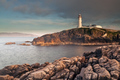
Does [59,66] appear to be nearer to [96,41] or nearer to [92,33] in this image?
[96,41]

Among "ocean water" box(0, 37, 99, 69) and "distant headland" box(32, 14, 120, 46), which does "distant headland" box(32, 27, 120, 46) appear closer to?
"distant headland" box(32, 14, 120, 46)

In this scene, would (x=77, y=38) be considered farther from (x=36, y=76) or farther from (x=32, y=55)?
(x=36, y=76)

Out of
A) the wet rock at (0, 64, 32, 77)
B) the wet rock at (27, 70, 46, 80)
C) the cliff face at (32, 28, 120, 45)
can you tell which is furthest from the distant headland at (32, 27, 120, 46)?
the wet rock at (27, 70, 46, 80)

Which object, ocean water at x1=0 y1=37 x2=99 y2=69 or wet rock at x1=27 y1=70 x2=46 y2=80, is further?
ocean water at x1=0 y1=37 x2=99 y2=69

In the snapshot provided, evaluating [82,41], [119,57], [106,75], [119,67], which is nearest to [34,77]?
[106,75]

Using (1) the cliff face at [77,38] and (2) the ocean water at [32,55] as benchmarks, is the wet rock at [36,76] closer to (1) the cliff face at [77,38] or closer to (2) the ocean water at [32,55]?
(2) the ocean water at [32,55]

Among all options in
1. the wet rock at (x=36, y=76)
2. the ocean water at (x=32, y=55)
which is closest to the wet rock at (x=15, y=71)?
the wet rock at (x=36, y=76)

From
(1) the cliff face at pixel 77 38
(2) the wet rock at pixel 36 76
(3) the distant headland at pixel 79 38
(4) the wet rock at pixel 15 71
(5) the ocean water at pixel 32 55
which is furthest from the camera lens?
(1) the cliff face at pixel 77 38

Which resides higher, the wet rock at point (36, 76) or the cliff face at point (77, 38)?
the cliff face at point (77, 38)

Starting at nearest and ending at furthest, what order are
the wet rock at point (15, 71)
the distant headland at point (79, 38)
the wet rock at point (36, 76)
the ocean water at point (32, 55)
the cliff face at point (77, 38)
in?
1. the wet rock at point (36, 76)
2. the wet rock at point (15, 71)
3. the ocean water at point (32, 55)
4. the distant headland at point (79, 38)
5. the cliff face at point (77, 38)

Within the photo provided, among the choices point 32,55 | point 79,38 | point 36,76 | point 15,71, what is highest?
point 79,38

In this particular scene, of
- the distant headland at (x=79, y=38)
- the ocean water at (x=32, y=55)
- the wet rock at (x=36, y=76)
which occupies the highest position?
the distant headland at (x=79, y=38)

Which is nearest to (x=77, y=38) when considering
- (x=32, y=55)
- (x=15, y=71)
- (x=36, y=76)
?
(x=32, y=55)

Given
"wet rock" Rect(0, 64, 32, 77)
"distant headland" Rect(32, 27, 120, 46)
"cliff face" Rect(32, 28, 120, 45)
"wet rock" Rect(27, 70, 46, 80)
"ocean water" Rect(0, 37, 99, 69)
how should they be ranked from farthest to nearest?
"cliff face" Rect(32, 28, 120, 45) → "distant headland" Rect(32, 27, 120, 46) → "ocean water" Rect(0, 37, 99, 69) → "wet rock" Rect(0, 64, 32, 77) → "wet rock" Rect(27, 70, 46, 80)
